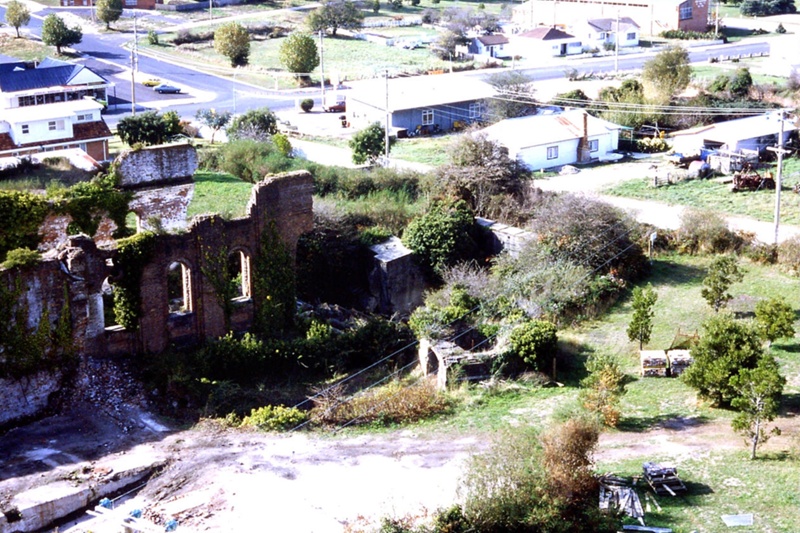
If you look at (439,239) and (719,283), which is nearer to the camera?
(719,283)

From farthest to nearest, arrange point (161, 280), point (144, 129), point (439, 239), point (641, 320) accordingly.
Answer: point (144, 129) < point (439, 239) < point (641, 320) < point (161, 280)

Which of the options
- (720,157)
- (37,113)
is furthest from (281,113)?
(720,157)

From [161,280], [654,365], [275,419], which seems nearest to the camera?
[275,419]

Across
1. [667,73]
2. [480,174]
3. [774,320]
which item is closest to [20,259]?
[480,174]

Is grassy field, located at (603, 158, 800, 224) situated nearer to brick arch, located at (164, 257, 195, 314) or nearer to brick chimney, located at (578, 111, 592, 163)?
brick chimney, located at (578, 111, 592, 163)

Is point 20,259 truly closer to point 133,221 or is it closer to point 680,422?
point 133,221

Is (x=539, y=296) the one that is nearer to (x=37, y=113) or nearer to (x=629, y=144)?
(x=629, y=144)

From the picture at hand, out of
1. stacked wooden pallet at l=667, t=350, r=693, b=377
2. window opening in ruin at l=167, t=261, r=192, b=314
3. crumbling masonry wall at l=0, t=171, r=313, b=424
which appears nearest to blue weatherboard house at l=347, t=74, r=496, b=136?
crumbling masonry wall at l=0, t=171, r=313, b=424
